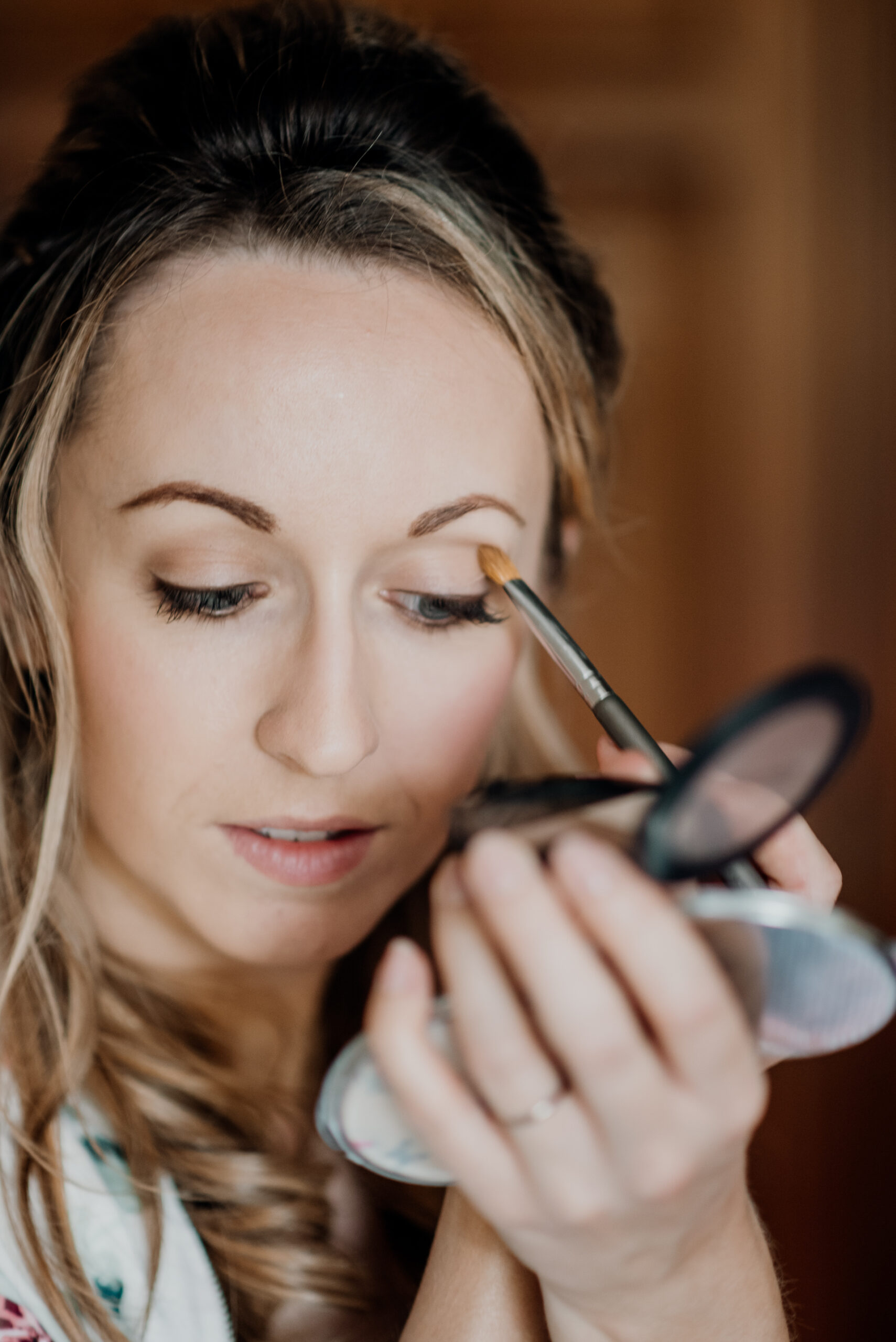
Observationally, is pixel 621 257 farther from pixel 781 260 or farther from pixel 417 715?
pixel 417 715

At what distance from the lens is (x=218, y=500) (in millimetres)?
627

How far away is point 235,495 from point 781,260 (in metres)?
1.04

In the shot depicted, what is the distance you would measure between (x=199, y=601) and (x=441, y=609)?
0.16 metres

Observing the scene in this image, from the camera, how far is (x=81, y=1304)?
0.63 metres

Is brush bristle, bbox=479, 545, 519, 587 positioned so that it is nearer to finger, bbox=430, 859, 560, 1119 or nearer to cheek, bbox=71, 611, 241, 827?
cheek, bbox=71, 611, 241, 827

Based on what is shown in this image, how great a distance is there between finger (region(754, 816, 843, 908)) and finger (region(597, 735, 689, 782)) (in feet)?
0.23

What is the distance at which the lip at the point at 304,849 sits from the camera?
69cm

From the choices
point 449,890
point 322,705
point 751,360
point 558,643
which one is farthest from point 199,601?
point 751,360

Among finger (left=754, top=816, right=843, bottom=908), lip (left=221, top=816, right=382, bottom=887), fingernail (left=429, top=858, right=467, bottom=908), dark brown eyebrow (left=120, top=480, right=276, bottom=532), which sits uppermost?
dark brown eyebrow (left=120, top=480, right=276, bottom=532)

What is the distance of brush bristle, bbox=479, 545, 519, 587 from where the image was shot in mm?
693

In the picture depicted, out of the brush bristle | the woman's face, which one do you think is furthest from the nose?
the brush bristle

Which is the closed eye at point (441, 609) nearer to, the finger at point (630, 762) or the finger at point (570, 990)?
the finger at point (630, 762)

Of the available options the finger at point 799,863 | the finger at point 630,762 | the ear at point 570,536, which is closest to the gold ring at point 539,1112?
the finger at point 630,762

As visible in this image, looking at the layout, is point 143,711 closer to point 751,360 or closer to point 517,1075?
point 517,1075
